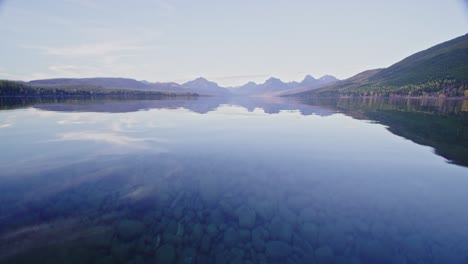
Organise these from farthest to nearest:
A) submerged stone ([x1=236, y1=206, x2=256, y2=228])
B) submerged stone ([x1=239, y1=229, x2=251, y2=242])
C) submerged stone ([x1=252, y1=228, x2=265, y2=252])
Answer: submerged stone ([x1=236, y1=206, x2=256, y2=228]) < submerged stone ([x1=239, y1=229, x2=251, y2=242]) < submerged stone ([x1=252, y1=228, x2=265, y2=252])

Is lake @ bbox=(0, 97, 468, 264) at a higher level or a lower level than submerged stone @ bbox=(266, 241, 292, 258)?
higher

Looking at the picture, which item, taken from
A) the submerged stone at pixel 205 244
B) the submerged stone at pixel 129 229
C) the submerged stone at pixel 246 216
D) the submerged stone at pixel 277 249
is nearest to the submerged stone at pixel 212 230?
the submerged stone at pixel 205 244

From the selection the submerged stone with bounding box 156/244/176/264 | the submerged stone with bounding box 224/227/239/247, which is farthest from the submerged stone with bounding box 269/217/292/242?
the submerged stone with bounding box 156/244/176/264

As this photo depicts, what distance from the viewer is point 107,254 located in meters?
7.91

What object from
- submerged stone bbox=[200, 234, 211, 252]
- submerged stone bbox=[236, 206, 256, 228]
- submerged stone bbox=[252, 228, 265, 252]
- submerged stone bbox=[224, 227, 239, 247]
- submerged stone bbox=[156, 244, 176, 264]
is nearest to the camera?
submerged stone bbox=[156, 244, 176, 264]

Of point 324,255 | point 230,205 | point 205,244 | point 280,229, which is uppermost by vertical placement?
point 230,205

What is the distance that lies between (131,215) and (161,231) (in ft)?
6.76

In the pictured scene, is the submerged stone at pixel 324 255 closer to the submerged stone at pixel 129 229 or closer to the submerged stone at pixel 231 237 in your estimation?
the submerged stone at pixel 231 237

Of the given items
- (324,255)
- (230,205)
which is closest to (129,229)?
(230,205)

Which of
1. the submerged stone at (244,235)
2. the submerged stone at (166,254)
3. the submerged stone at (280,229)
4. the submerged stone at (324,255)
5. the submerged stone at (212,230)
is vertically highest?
the submerged stone at (212,230)

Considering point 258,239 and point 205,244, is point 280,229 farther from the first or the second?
point 205,244

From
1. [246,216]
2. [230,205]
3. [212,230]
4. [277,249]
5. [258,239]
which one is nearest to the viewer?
[277,249]

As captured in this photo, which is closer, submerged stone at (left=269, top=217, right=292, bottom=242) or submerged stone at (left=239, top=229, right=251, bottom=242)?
submerged stone at (left=239, top=229, right=251, bottom=242)

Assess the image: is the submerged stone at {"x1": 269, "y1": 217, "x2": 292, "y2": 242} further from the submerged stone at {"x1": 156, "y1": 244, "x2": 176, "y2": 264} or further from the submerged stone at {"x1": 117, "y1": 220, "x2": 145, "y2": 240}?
the submerged stone at {"x1": 117, "y1": 220, "x2": 145, "y2": 240}
